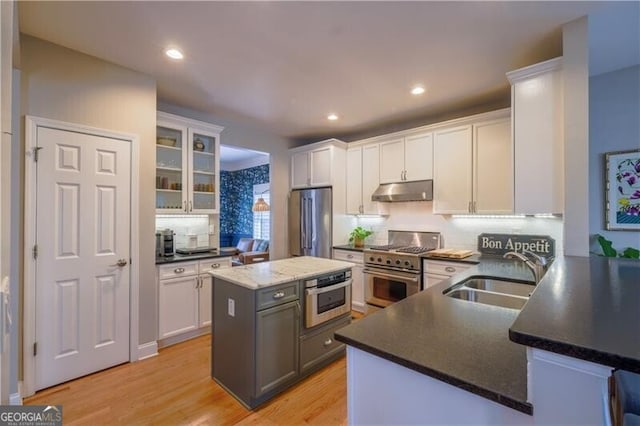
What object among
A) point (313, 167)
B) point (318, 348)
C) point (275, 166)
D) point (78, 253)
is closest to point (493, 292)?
point (318, 348)

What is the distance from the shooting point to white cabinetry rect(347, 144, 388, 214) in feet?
13.8

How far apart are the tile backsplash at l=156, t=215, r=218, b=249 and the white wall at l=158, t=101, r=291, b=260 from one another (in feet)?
3.55

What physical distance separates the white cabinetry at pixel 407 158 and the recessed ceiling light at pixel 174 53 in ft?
8.86

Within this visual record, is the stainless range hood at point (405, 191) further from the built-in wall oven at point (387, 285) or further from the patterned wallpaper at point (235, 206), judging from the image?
the patterned wallpaper at point (235, 206)

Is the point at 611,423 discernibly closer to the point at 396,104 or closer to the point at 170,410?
the point at 170,410

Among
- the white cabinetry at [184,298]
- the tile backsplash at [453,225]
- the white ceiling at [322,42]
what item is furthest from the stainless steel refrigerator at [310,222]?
the white ceiling at [322,42]

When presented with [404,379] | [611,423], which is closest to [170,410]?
[404,379]

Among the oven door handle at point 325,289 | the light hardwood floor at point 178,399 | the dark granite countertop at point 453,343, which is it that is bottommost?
the light hardwood floor at point 178,399

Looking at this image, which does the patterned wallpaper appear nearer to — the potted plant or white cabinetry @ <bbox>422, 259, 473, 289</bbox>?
the potted plant

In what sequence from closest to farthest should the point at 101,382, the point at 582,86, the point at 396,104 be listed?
1. the point at 582,86
2. the point at 101,382
3. the point at 396,104

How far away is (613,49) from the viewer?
2.18 meters

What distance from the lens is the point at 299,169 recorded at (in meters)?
4.79

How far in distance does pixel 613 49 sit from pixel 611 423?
277cm

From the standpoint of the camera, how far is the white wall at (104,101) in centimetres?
223
